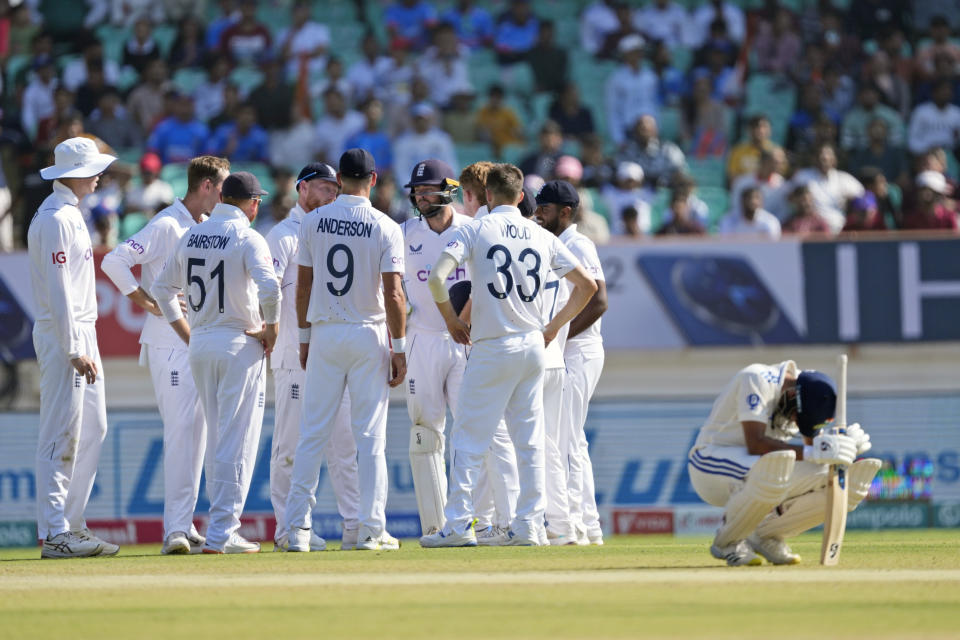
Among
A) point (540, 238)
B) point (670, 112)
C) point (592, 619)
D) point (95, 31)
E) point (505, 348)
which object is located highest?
point (95, 31)

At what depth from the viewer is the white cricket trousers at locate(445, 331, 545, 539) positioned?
9297 millimetres

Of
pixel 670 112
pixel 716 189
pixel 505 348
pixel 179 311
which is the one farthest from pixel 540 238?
pixel 670 112

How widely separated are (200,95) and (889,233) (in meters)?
9.44

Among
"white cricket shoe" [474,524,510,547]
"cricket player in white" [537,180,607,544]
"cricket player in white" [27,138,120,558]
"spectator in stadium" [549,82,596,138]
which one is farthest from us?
"spectator in stadium" [549,82,596,138]

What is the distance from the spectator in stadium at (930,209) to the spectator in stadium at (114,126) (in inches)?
380

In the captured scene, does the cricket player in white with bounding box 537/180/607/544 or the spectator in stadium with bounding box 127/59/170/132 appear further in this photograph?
the spectator in stadium with bounding box 127/59/170/132

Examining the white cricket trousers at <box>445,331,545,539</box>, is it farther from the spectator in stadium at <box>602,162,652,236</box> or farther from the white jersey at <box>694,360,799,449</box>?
the spectator in stadium at <box>602,162,652,236</box>

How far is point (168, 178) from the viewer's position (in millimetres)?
19141

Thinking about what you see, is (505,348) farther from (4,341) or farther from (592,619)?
(4,341)

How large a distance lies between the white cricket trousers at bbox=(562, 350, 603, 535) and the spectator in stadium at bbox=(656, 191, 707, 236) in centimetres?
682

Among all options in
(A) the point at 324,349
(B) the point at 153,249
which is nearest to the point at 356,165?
(A) the point at 324,349

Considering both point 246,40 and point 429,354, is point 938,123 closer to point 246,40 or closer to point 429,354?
point 246,40

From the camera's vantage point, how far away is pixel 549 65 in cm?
2127

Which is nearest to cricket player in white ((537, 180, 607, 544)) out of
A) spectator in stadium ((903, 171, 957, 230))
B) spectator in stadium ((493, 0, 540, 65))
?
spectator in stadium ((903, 171, 957, 230))
